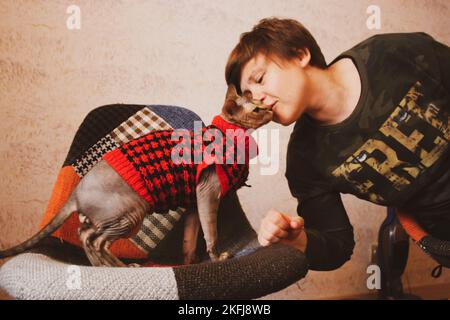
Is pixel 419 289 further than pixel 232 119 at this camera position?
Yes

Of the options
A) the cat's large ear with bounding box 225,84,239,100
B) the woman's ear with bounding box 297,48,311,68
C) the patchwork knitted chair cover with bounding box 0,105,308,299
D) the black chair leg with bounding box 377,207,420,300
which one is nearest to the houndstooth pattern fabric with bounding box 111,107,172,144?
the patchwork knitted chair cover with bounding box 0,105,308,299

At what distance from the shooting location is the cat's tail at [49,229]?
0.63m

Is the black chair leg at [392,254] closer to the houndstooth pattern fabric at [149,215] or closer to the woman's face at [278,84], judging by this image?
the woman's face at [278,84]

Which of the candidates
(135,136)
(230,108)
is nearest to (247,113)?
(230,108)

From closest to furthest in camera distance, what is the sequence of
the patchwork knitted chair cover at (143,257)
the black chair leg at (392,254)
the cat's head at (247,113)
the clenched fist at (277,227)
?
1. the patchwork knitted chair cover at (143,257)
2. the clenched fist at (277,227)
3. the cat's head at (247,113)
4. the black chair leg at (392,254)

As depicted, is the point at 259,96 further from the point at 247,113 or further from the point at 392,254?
the point at 392,254

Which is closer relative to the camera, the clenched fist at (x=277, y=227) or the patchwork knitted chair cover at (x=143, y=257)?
the patchwork knitted chair cover at (x=143, y=257)

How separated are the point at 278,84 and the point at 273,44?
78 mm

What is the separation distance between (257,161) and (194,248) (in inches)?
8.6

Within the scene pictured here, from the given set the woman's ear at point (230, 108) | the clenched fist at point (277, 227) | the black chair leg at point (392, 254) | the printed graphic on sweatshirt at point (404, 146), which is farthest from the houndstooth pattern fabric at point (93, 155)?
the black chair leg at point (392, 254)

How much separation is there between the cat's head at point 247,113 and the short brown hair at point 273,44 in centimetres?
5

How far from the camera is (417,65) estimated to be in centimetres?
74

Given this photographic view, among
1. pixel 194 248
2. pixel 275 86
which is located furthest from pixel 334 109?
pixel 194 248
